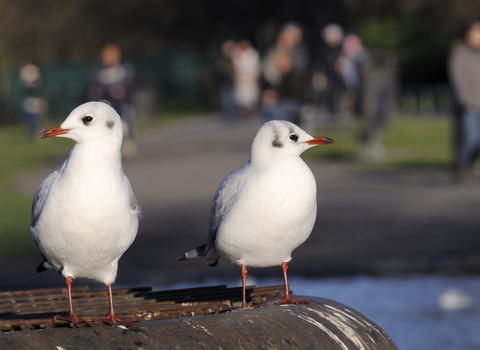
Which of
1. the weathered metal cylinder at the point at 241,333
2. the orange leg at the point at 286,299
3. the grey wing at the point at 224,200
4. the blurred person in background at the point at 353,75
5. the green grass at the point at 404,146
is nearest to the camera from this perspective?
the weathered metal cylinder at the point at 241,333

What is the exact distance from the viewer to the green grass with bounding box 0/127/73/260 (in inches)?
386

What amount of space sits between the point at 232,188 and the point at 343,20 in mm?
33562

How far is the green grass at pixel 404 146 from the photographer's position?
15797 mm

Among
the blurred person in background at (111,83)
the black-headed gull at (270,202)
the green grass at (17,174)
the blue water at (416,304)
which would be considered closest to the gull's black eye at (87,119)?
the black-headed gull at (270,202)

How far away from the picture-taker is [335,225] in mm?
10148

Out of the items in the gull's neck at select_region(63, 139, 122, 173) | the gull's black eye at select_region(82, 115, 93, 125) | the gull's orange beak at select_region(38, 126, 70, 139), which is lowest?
the gull's neck at select_region(63, 139, 122, 173)

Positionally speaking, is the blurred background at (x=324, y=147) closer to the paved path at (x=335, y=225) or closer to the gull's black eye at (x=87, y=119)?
the paved path at (x=335, y=225)

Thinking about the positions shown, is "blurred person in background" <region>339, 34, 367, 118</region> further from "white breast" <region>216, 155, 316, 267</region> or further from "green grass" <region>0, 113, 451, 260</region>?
"white breast" <region>216, 155, 316, 267</region>

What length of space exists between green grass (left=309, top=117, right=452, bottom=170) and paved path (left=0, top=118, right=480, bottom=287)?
85cm

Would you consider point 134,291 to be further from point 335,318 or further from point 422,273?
point 422,273

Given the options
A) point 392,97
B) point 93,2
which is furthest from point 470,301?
point 93,2

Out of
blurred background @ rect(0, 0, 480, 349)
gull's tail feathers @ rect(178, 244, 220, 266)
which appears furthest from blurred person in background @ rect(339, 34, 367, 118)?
gull's tail feathers @ rect(178, 244, 220, 266)

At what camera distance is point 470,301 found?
24.6 ft

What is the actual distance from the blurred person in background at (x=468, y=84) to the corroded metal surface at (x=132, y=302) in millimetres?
8562
